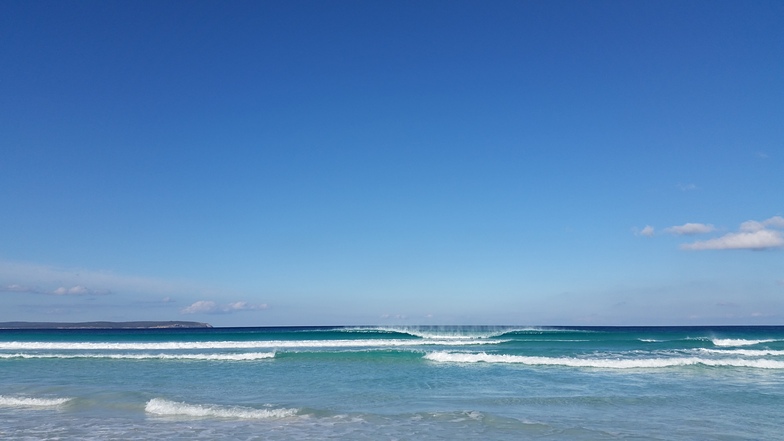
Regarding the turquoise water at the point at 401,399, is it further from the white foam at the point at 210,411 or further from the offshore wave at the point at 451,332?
the offshore wave at the point at 451,332

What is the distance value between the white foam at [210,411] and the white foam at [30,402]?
8.88 ft

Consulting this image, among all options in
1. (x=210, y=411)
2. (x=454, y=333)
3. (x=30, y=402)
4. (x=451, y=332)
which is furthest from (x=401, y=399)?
(x=451, y=332)

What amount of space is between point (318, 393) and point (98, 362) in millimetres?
15729

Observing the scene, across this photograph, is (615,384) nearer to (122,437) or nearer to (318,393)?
(318,393)

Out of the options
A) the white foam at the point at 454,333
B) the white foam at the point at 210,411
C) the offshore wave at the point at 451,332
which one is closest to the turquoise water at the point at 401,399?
the white foam at the point at 210,411

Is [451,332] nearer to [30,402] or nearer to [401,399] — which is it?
[401,399]

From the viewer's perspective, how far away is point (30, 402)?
1376 cm

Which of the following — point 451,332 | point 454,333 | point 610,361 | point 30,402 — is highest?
point 30,402

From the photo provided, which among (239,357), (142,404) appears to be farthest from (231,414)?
(239,357)

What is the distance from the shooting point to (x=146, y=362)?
82.6 ft

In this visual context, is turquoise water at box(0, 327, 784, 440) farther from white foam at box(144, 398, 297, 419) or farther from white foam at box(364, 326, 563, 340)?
white foam at box(364, 326, 563, 340)

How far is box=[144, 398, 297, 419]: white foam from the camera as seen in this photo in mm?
12078

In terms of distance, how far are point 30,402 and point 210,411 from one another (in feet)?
17.8

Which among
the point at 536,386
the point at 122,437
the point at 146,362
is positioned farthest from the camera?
the point at 146,362
